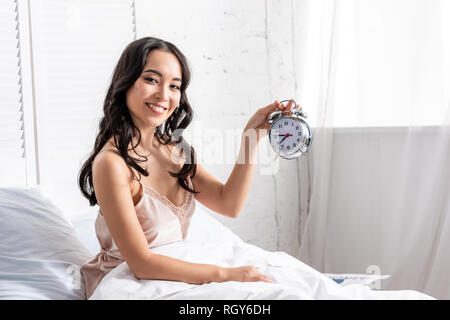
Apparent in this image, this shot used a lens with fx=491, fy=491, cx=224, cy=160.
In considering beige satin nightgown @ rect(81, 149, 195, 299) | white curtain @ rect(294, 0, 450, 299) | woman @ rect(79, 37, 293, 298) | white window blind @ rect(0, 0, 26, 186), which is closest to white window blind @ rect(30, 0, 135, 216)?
white window blind @ rect(0, 0, 26, 186)

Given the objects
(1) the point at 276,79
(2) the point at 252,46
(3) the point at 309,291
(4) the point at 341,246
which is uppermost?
(2) the point at 252,46

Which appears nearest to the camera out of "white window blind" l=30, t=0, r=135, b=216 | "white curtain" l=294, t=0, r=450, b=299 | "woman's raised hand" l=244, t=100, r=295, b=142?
"woman's raised hand" l=244, t=100, r=295, b=142

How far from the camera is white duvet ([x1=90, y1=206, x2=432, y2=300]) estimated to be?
1146 mm

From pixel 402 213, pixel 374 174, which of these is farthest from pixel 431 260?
pixel 374 174

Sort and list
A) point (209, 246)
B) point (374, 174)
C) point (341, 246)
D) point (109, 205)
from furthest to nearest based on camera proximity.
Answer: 1. point (341, 246)
2. point (374, 174)
3. point (209, 246)
4. point (109, 205)

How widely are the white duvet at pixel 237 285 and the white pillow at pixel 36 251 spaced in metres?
0.19

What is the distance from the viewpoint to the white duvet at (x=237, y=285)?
1.15 meters

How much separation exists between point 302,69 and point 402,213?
3.60 feet

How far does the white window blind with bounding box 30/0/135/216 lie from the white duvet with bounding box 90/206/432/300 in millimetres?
1010

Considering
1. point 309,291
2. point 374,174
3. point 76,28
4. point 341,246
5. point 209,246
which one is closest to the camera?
point 309,291

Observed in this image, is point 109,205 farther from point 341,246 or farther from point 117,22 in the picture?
point 341,246

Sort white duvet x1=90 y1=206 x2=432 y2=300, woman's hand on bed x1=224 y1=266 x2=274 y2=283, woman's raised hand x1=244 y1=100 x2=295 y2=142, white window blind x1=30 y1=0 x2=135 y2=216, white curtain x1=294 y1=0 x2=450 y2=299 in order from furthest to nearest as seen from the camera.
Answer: white curtain x1=294 y1=0 x2=450 y2=299
white window blind x1=30 y1=0 x2=135 y2=216
woman's raised hand x1=244 y1=100 x2=295 y2=142
woman's hand on bed x1=224 y1=266 x2=274 y2=283
white duvet x1=90 y1=206 x2=432 y2=300

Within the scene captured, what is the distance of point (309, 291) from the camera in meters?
1.18

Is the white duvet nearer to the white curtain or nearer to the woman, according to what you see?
the woman
